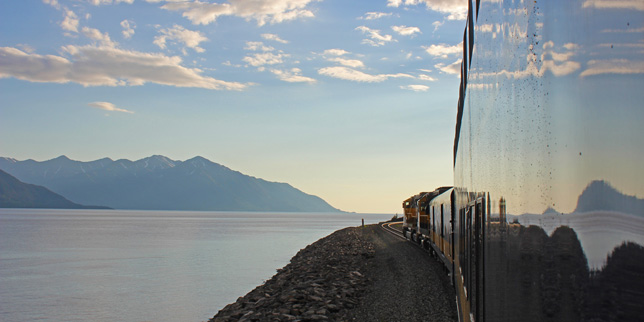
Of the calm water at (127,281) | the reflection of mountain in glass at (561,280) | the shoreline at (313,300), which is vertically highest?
the reflection of mountain in glass at (561,280)

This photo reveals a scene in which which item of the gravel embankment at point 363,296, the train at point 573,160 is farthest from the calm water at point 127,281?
the train at point 573,160

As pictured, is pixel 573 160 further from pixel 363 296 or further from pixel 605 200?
pixel 363 296

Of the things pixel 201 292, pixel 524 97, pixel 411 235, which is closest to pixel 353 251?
pixel 411 235

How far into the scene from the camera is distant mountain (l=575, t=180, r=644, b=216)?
114cm

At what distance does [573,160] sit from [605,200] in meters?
0.26

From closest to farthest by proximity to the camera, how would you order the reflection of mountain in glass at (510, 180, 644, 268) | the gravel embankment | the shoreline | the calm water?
the reflection of mountain in glass at (510, 180, 644, 268) < the gravel embankment < the shoreline < the calm water

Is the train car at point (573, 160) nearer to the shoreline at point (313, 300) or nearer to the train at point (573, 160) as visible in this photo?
the train at point (573, 160)

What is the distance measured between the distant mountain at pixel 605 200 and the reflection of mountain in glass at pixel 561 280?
0.26ft

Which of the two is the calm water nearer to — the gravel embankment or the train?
the gravel embankment

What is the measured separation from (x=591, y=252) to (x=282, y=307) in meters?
17.6

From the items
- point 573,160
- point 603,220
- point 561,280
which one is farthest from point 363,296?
point 603,220

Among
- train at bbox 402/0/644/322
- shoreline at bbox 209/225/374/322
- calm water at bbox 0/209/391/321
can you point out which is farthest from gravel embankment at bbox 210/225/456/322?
train at bbox 402/0/644/322

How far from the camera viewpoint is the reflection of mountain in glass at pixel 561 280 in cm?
119

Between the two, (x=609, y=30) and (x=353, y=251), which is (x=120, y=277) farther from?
(x=609, y=30)
